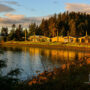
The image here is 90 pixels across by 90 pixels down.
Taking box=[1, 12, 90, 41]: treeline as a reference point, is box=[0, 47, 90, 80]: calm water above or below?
below

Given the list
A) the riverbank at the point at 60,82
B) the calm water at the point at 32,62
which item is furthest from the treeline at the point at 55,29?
the riverbank at the point at 60,82

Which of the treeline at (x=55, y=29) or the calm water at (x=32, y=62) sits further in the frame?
the treeline at (x=55, y=29)

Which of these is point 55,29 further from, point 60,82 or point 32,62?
point 60,82

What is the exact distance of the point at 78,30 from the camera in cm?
11275

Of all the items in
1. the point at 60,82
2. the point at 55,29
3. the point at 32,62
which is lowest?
the point at 32,62

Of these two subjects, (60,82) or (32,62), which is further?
(32,62)

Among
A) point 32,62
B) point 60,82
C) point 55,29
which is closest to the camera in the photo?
point 60,82

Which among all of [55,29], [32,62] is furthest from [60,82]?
[55,29]

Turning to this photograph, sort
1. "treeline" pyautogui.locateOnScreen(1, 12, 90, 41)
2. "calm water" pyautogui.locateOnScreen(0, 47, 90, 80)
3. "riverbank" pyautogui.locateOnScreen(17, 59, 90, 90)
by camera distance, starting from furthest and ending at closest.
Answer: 1. "treeline" pyautogui.locateOnScreen(1, 12, 90, 41)
2. "calm water" pyautogui.locateOnScreen(0, 47, 90, 80)
3. "riverbank" pyautogui.locateOnScreen(17, 59, 90, 90)

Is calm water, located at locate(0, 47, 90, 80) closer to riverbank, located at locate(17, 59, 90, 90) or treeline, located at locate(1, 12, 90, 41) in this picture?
riverbank, located at locate(17, 59, 90, 90)

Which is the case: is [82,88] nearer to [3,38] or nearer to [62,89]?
[62,89]

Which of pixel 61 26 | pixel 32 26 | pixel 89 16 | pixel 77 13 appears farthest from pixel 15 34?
pixel 89 16

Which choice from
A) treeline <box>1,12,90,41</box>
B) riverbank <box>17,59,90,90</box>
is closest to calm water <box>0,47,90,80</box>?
riverbank <box>17,59,90,90</box>

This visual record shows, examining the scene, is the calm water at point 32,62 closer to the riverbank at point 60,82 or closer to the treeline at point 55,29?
the riverbank at point 60,82
